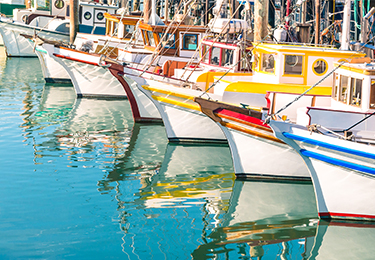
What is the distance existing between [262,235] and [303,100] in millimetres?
4545

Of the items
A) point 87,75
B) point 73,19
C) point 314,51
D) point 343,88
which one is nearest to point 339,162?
point 343,88

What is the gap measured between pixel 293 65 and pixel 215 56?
4.01 meters

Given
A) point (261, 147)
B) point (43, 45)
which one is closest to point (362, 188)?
point (261, 147)

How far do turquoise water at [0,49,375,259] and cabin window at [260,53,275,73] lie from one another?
2547 mm

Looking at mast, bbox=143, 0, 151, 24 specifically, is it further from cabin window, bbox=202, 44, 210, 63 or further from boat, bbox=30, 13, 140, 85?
cabin window, bbox=202, 44, 210, 63

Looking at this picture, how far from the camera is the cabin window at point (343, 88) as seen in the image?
35.3 ft

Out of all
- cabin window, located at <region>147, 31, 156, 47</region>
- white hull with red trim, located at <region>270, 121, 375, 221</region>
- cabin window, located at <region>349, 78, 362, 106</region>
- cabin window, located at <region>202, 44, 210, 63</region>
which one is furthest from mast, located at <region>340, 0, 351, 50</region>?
cabin window, located at <region>147, 31, 156, 47</region>

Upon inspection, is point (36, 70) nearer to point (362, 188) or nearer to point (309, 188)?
point (309, 188)

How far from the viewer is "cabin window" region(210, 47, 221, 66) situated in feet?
56.4

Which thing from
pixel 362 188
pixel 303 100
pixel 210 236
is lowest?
pixel 210 236

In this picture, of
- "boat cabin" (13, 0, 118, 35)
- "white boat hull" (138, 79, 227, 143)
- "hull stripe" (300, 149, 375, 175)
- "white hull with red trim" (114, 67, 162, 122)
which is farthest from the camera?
"boat cabin" (13, 0, 118, 35)

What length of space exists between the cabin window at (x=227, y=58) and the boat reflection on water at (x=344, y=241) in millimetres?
8387

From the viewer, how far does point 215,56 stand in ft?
56.7

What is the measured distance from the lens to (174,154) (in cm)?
1412
